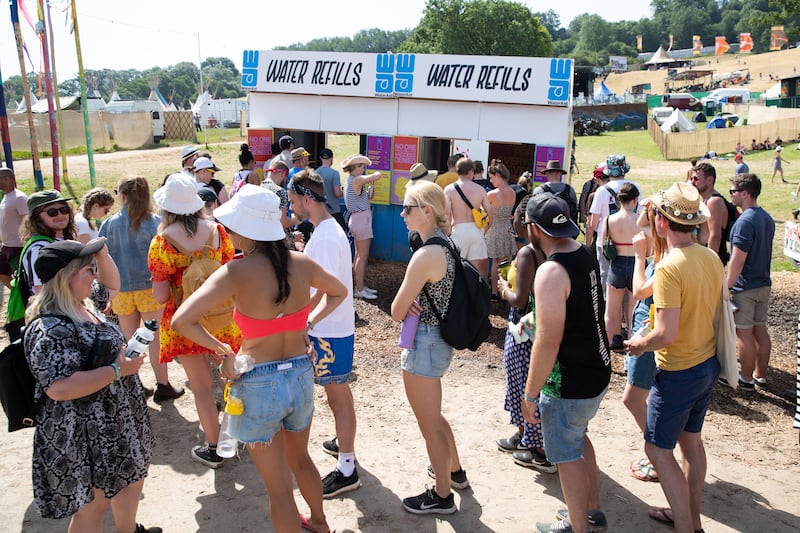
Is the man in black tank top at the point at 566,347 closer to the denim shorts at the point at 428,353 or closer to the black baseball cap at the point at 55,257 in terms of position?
the denim shorts at the point at 428,353

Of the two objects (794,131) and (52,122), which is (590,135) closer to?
(794,131)

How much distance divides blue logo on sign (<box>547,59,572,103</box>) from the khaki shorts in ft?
20.6

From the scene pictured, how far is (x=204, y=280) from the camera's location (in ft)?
13.8

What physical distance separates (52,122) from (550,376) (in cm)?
1785

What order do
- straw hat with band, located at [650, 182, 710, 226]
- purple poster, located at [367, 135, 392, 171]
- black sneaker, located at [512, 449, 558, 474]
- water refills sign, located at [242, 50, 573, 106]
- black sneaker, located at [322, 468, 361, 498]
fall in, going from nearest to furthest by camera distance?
straw hat with band, located at [650, 182, 710, 226], black sneaker, located at [322, 468, 361, 498], black sneaker, located at [512, 449, 558, 474], water refills sign, located at [242, 50, 573, 106], purple poster, located at [367, 135, 392, 171]

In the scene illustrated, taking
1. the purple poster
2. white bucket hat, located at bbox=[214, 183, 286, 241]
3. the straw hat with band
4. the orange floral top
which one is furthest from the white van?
white bucket hat, located at bbox=[214, 183, 286, 241]

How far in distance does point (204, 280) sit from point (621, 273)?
403 cm

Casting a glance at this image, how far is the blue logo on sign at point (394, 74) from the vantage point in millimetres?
9820

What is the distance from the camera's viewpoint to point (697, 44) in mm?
A: 134375

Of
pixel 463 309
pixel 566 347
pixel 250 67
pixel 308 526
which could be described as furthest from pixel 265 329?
pixel 250 67

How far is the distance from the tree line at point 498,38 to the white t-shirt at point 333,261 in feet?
210

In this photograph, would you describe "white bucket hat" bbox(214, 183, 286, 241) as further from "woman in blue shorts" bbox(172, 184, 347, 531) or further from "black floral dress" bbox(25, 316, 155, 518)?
"black floral dress" bbox(25, 316, 155, 518)

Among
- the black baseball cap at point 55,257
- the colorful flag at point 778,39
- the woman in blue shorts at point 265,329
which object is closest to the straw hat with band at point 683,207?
the woman in blue shorts at point 265,329

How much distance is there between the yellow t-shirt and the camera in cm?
325
